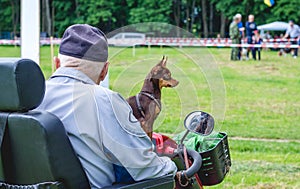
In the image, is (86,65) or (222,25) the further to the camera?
(222,25)

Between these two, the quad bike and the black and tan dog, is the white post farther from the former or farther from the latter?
the quad bike

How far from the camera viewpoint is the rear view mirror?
2713mm

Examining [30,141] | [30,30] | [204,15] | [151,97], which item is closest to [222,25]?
[204,15]

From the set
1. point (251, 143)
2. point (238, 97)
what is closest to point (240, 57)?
point (238, 97)

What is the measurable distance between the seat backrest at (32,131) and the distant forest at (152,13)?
3568cm

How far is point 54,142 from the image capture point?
7.47 ft

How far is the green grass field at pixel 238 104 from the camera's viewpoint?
2600 mm

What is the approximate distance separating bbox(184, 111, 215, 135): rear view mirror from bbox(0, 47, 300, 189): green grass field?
0.03 metres

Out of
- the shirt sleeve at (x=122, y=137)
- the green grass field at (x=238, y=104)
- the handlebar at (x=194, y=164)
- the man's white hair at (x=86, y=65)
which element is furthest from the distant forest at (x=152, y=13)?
the shirt sleeve at (x=122, y=137)

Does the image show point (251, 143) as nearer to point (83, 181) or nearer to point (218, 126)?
point (218, 126)

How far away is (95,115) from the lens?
2.36m

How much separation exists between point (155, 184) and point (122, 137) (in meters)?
0.30

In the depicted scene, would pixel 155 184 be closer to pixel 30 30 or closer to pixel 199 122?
pixel 199 122

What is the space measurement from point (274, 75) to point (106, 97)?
13.9 meters
